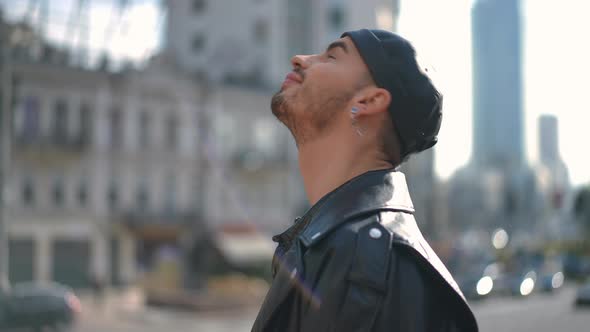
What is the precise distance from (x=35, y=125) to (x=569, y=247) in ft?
116

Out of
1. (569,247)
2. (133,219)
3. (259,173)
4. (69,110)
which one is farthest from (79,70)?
(569,247)

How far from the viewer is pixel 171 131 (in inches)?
1522

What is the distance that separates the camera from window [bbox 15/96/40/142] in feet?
110

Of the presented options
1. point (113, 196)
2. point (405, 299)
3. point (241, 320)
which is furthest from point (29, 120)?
point (405, 299)

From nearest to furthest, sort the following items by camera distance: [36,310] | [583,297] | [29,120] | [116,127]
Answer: [36,310]
[583,297]
[29,120]
[116,127]

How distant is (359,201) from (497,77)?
17744 centimetres

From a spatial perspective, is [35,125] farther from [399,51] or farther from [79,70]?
[399,51]

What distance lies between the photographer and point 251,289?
31266mm

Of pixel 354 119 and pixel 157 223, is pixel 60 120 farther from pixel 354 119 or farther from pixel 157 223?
pixel 354 119

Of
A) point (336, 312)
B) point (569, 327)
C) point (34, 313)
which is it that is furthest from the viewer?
point (34, 313)

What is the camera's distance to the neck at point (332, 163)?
6.47ft

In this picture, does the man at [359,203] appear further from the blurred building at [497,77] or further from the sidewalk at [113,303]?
the blurred building at [497,77]

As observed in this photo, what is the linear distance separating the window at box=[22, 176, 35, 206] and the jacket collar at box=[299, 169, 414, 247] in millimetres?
33925

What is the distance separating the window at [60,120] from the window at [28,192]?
2302 millimetres
